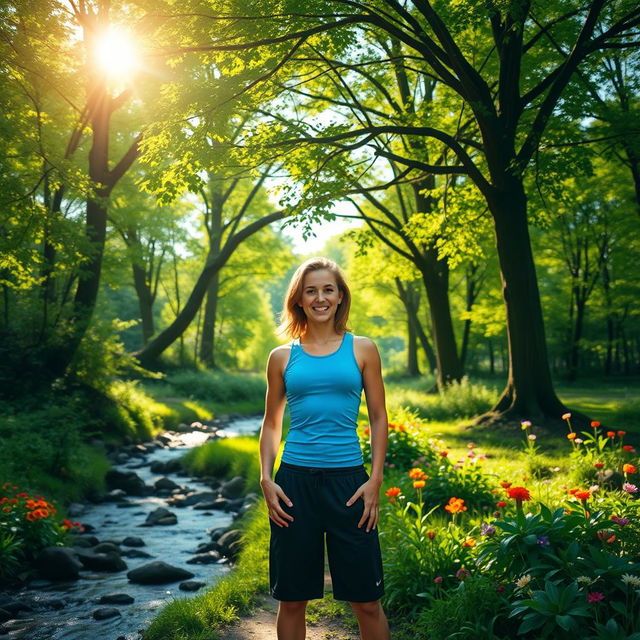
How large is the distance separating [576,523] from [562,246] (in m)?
27.1

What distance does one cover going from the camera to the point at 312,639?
4.20 metres

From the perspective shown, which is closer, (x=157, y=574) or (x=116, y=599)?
(x=116, y=599)

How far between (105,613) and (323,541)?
11.1ft

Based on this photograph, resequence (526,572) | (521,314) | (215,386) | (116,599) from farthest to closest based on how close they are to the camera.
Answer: (215,386), (521,314), (116,599), (526,572)

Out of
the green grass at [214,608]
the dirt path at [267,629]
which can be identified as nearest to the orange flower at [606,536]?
the dirt path at [267,629]

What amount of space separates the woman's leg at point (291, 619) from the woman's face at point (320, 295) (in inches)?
56.0

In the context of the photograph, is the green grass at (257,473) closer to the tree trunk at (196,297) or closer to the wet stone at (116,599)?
the wet stone at (116,599)

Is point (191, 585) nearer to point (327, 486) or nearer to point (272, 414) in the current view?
point (272, 414)

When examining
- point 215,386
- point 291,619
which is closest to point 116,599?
point 291,619

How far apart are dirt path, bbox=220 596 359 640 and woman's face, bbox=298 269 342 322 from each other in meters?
2.52

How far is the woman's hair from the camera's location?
3166 mm

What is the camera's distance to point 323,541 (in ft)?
9.35

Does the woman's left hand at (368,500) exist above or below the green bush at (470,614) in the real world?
above

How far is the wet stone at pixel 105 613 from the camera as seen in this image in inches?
204
